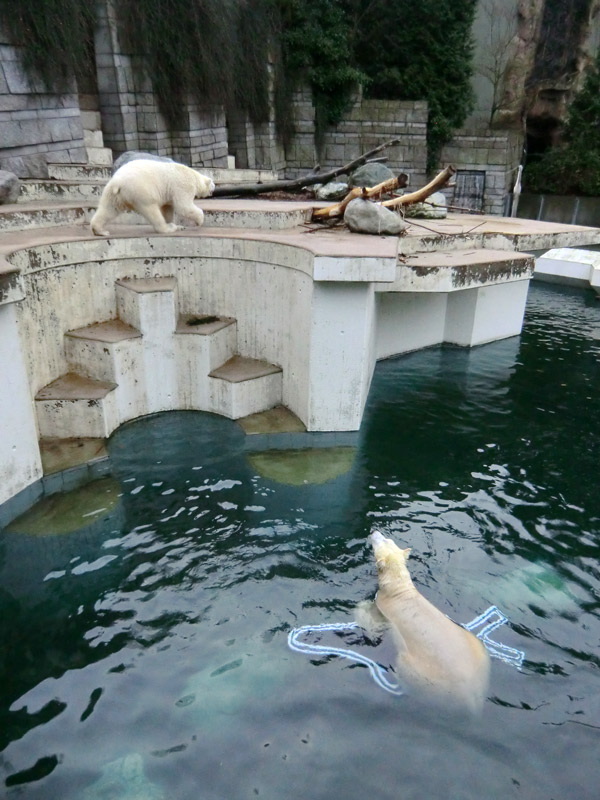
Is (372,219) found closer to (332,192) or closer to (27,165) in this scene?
(332,192)

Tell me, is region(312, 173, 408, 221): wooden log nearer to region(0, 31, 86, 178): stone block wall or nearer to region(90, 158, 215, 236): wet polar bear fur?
region(90, 158, 215, 236): wet polar bear fur

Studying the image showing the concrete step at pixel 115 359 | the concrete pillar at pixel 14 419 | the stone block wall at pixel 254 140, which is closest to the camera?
the concrete pillar at pixel 14 419

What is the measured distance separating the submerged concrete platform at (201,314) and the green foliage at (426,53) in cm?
1507

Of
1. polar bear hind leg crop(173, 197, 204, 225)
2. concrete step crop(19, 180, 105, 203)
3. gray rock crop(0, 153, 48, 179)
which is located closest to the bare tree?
gray rock crop(0, 153, 48, 179)

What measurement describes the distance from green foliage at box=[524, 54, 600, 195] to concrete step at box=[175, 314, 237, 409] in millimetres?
19497

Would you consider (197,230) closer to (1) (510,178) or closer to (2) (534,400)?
(2) (534,400)

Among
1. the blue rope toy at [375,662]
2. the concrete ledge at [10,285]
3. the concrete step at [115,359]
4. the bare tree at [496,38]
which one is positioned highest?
the bare tree at [496,38]

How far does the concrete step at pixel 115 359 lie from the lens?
6.58 m

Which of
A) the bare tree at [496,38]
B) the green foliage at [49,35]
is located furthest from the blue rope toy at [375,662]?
the bare tree at [496,38]

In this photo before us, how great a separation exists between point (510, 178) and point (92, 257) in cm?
1821

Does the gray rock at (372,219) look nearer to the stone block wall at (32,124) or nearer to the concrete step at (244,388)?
the concrete step at (244,388)

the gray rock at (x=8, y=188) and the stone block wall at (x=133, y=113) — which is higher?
the stone block wall at (x=133, y=113)

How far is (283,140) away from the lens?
19359mm

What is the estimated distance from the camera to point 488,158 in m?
20.3
